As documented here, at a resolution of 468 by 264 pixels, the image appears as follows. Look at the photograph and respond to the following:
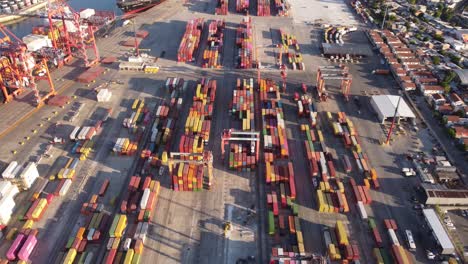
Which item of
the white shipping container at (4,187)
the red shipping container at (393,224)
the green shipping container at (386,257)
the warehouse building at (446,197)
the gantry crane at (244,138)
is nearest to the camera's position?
the green shipping container at (386,257)

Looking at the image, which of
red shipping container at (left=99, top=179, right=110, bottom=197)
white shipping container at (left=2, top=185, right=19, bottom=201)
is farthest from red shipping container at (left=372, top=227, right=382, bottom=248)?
white shipping container at (left=2, top=185, right=19, bottom=201)

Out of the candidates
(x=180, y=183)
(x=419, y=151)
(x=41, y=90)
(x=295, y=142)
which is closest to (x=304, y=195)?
(x=295, y=142)

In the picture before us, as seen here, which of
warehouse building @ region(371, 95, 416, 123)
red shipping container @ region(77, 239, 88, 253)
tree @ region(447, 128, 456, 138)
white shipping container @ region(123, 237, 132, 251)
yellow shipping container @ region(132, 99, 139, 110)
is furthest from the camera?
yellow shipping container @ region(132, 99, 139, 110)

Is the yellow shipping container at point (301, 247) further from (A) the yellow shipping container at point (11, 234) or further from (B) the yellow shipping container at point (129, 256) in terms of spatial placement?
(A) the yellow shipping container at point (11, 234)

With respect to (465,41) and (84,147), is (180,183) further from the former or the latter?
(465,41)

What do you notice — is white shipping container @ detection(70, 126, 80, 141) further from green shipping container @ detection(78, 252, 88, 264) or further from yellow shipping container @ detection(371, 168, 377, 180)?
yellow shipping container @ detection(371, 168, 377, 180)

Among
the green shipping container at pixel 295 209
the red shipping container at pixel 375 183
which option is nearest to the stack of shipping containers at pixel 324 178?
the green shipping container at pixel 295 209
